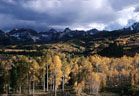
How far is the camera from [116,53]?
156125 mm

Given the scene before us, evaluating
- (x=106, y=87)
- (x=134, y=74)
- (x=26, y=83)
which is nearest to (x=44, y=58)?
(x=26, y=83)

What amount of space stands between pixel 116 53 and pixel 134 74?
88.0m

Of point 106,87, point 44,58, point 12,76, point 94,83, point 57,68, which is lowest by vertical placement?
point 106,87

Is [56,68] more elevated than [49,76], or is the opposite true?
[56,68]

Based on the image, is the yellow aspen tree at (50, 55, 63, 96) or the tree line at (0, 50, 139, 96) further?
the tree line at (0, 50, 139, 96)

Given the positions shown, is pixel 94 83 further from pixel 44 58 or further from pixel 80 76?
pixel 44 58

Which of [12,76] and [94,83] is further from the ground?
[12,76]

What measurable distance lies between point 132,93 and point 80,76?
2415cm

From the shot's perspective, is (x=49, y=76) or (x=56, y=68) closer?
(x=56, y=68)

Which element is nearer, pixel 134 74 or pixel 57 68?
pixel 57 68

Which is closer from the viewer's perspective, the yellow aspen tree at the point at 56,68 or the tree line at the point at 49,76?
the yellow aspen tree at the point at 56,68

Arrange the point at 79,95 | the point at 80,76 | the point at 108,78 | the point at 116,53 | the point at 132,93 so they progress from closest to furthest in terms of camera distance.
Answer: the point at 79,95 → the point at 132,93 → the point at 80,76 → the point at 108,78 → the point at 116,53

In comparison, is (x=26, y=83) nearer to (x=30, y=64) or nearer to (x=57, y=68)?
(x=30, y=64)

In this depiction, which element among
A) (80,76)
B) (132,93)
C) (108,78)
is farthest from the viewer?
(108,78)
